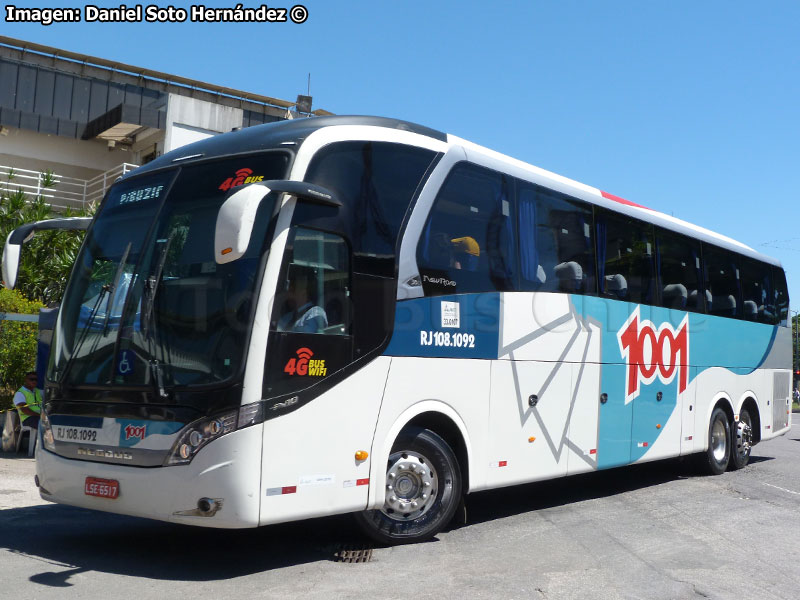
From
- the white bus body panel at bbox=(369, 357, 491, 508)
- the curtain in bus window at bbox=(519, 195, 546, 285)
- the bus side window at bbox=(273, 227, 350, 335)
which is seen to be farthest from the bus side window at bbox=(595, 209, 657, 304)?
the bus side window at bbox=(273, 227, 350, 335)

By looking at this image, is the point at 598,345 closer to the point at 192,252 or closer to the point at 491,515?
the point at 491,515

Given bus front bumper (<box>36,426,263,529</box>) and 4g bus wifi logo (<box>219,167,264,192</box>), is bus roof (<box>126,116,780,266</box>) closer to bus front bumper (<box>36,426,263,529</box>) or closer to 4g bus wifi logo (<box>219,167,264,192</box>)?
4g bus wifi logo (<box>219,167,264,192</box>)

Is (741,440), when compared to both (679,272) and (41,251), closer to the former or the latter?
(679,272)

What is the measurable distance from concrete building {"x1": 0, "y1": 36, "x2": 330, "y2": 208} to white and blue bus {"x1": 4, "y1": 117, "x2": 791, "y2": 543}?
1689cm

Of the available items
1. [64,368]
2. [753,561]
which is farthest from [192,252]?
[753,561]

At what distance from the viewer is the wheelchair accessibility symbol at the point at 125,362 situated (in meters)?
6.60

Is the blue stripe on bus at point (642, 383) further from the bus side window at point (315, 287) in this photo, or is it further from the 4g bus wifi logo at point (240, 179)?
the 4g bus wifi logo at point (240, 179)

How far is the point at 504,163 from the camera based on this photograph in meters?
8.96

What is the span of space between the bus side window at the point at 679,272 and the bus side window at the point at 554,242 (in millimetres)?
2136

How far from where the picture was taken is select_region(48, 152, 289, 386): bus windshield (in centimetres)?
634

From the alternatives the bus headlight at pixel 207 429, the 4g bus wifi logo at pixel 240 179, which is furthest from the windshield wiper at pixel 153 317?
the 4g bus wifi logo at pixel 240 179

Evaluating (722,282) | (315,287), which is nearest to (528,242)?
(315,287)

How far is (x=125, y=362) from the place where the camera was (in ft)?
21.8

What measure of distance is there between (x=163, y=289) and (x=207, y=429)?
1.19 m
